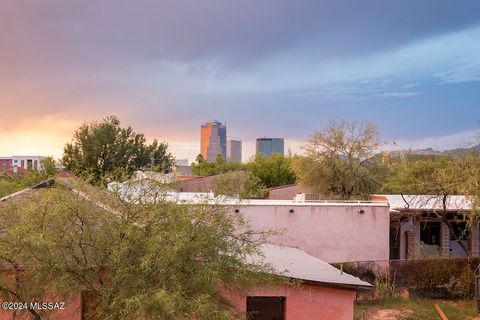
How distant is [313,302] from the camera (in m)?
15.4

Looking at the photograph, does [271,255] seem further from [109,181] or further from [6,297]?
[6,297]

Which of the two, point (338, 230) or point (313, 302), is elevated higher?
point (338, 230)

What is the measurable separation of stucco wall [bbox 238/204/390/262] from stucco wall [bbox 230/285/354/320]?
7.81m

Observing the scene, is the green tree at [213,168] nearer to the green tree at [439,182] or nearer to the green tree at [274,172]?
the green tree at [274,172]

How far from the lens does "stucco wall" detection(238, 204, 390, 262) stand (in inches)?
932

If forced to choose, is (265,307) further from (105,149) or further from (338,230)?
(105,149)

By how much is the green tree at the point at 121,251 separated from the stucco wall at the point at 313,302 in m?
4.23

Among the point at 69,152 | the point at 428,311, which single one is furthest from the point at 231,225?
the point at 69,152

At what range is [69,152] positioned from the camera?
54.7 m

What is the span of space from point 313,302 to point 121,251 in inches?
288

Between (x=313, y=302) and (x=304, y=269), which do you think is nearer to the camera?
(x=313, y=302)


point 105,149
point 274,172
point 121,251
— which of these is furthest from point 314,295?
point 274,172

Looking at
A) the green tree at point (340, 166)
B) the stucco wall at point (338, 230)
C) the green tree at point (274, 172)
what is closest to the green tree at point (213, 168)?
the green tree at point (274, 172)

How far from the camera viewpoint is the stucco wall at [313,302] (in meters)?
15.2
